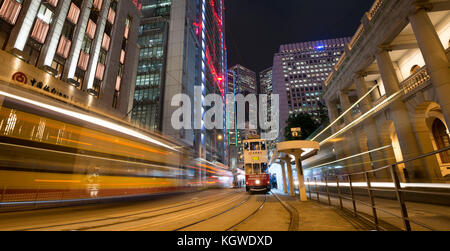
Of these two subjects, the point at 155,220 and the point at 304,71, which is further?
the point at 304,71

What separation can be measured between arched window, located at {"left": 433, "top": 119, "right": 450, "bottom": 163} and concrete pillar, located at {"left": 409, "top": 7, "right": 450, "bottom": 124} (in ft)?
22.3

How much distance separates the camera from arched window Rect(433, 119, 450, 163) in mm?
13031

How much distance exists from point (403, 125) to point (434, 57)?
13.7 feet

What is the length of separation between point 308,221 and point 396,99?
1197 centimetres

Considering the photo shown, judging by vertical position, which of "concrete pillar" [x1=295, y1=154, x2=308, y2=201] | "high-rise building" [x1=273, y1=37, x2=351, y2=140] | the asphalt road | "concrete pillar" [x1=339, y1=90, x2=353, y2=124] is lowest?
the asphalt road

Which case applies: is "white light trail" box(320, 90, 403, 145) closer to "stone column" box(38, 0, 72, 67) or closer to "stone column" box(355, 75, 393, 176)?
"stone column" box(355, 75, 393, 176)

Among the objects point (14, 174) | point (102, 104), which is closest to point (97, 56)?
point (102, 104)

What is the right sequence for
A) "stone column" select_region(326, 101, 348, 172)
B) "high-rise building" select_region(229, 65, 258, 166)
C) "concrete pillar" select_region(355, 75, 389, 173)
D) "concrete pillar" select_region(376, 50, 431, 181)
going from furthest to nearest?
"high-rise building" select_region(229, 65, 258, 166), "stone column" select_region(326, 101, 348, 172), "concrete pillar" select_region(355, 75, 389, 173), "concrete pillar" select_region(376, 50, 431, 181)

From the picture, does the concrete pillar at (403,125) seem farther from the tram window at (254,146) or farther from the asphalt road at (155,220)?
the tram window at (254,146)

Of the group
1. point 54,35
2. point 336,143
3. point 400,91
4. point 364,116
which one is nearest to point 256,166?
point 336,143

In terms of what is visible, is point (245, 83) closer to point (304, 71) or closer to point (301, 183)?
point (304, 71)

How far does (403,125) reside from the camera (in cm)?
1168

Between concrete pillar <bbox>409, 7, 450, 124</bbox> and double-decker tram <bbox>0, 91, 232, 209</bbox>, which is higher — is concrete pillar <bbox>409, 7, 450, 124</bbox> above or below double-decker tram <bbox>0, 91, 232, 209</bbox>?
above

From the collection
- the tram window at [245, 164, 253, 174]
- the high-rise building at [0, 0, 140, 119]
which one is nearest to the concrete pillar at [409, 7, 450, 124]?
the tram window at [245, 164, 253, 174]
